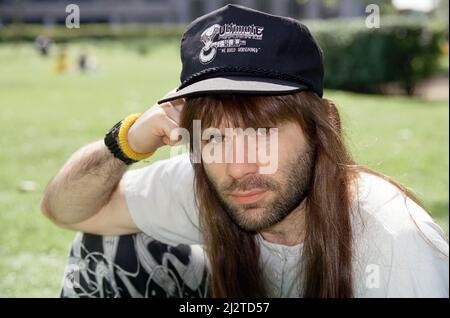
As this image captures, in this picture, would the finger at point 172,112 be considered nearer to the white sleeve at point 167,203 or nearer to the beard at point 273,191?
the white sleeve at point 167,203

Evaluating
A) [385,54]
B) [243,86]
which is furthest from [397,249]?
[385,54]

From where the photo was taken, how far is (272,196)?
2379 millimetres

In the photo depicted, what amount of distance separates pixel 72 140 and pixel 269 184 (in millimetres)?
6745

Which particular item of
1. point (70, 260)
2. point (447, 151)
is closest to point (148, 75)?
point (447, 151)

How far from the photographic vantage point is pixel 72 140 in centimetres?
872

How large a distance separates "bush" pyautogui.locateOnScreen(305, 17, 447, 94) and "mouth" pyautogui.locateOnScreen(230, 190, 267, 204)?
13.9 m

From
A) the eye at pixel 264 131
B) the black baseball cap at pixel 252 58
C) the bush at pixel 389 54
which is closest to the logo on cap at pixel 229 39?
the black baseball cap at pixel 252 58

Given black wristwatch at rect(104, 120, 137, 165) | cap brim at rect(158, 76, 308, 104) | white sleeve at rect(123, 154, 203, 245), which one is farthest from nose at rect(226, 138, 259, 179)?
black wristwatch at rect(104, 120, 137, 165)

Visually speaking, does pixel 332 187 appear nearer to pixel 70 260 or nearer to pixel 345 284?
pixel 345 284

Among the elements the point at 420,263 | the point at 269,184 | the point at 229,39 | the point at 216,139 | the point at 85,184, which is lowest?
the point at 420,263

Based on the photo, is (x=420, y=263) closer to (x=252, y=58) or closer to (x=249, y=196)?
(x=249, y=196)

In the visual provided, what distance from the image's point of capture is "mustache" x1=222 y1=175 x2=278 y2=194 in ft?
7.66

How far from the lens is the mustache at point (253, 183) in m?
2.34

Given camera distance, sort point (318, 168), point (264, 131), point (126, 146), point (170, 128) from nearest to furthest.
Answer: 1. point (264, 131)
2. point (318, 168)
3. point (170, 128)
4. point (126, 146)
